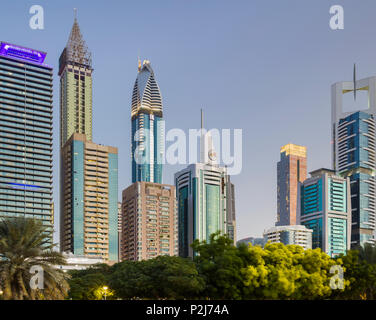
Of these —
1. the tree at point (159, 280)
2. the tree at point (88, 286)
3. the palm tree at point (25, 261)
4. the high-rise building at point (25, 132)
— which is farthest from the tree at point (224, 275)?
the high-rise building at point (25, 132)

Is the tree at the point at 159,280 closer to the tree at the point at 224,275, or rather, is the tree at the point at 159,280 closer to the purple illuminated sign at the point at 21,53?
the tree at the point at 224,275

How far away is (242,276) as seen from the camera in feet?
166

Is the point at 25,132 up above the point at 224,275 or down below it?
above

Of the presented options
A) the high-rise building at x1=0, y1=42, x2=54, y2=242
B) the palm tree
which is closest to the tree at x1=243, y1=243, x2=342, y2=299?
the palm tree

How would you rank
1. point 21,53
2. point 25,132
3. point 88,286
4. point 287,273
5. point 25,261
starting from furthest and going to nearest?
point 25,132
point 21,53
point 88,286
point 287,273
point 25,261

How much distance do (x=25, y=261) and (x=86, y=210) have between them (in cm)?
16401

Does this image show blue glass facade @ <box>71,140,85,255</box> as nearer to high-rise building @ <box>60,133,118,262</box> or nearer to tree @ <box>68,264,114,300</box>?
high-rise building @ <box>60,133,118,262</box>

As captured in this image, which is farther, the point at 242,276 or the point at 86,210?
the point at 86,210

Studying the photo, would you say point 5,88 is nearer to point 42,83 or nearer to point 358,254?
point 42,83

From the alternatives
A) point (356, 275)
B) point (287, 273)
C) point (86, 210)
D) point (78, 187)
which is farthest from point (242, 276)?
point (78, 187)

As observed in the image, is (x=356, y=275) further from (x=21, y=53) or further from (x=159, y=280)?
(x=21, y=53)

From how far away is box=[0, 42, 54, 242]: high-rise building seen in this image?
17925cm

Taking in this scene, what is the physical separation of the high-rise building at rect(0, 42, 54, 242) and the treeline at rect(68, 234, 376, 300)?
410 ft
